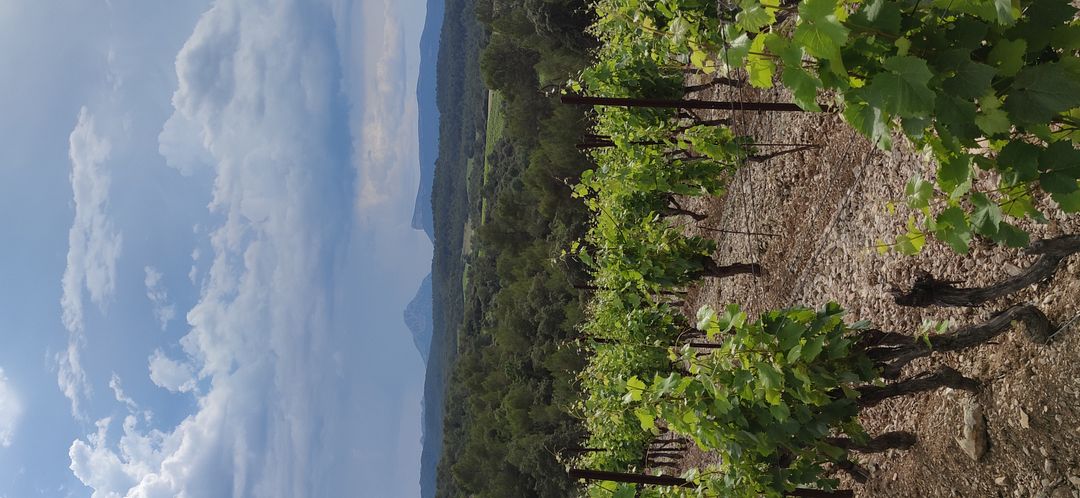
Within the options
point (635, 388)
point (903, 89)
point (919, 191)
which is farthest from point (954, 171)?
point (635, 388)

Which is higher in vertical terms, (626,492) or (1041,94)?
(1041,94)

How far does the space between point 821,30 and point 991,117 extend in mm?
959

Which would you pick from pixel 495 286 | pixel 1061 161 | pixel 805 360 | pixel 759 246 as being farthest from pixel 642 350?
pixel 495 286

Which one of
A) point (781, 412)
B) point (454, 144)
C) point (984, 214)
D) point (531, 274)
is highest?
point (454, 144)

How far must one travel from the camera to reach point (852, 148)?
356 inches

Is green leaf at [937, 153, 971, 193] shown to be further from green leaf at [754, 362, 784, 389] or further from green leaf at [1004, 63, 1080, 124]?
green leaf at [754, 362, 784, 389]

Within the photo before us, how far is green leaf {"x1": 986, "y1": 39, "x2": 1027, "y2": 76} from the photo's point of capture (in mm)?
2762

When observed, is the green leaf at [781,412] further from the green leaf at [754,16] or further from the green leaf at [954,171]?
the green leaf at [754,16]

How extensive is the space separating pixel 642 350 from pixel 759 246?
12.3ft

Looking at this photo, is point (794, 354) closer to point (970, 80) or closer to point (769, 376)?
point (769, 376)

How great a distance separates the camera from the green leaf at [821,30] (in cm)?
251

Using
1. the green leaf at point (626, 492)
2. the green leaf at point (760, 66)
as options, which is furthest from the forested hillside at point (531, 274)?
the green leaf at point (760, 66)

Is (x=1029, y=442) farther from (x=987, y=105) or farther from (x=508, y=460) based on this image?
(x=508, y=460)

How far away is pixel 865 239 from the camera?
834 cm
